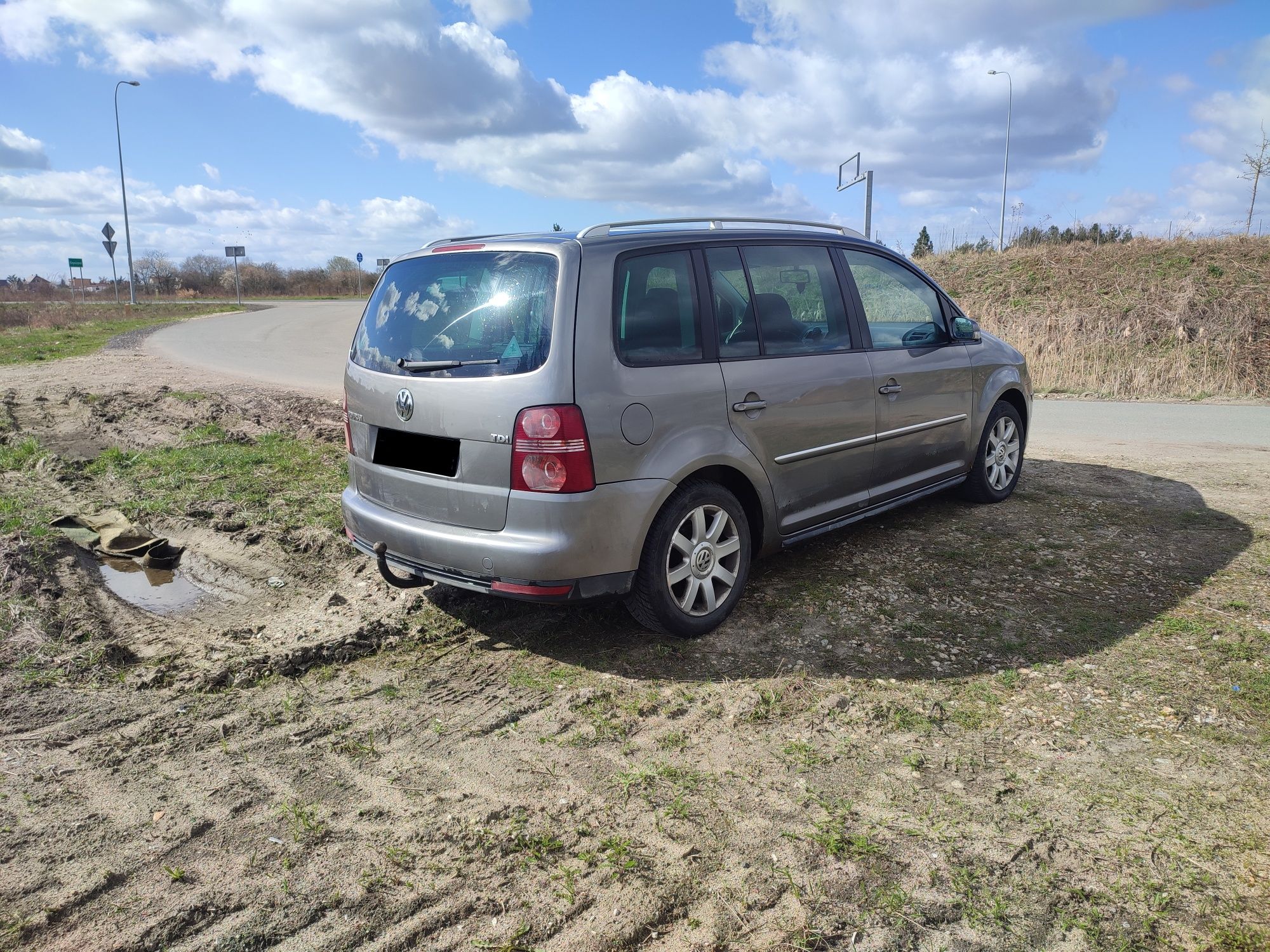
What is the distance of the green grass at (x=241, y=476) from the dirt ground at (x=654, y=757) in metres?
0.81

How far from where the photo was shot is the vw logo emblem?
13.1 ft

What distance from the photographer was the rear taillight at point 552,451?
3623 mm

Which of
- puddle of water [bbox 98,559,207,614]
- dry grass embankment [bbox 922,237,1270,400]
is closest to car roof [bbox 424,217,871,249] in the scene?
puddle of water [bbox 98,559,207,614]

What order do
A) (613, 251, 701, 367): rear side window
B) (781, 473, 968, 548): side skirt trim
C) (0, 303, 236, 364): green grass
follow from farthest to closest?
(0, 303, 236, 364): green grass, (781, 473, 968, 548): side skirt trim, (613, 251, 701, 367): rear side window

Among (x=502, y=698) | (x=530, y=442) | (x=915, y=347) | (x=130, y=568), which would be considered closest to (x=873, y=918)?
(x=502, y=698)

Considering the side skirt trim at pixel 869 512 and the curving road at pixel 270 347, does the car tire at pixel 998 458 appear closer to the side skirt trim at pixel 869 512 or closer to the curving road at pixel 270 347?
the side skirt trim at pixel 869 512

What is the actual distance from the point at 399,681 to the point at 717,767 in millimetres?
1534

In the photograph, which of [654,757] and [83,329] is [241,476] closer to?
[654,757]

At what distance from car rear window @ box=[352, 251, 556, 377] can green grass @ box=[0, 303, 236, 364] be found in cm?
1619

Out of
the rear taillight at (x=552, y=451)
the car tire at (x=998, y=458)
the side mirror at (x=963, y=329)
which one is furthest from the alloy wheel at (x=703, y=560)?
the car tire at (x=998, y=458)

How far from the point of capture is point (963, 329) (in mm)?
5973

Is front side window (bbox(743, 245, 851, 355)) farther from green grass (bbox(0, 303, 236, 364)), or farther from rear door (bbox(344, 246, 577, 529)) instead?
green grass (bbox(0, 303, 236, 364))

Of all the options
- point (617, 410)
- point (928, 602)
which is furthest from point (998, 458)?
point (617, 410)

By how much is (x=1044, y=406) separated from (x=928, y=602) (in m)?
9.18
